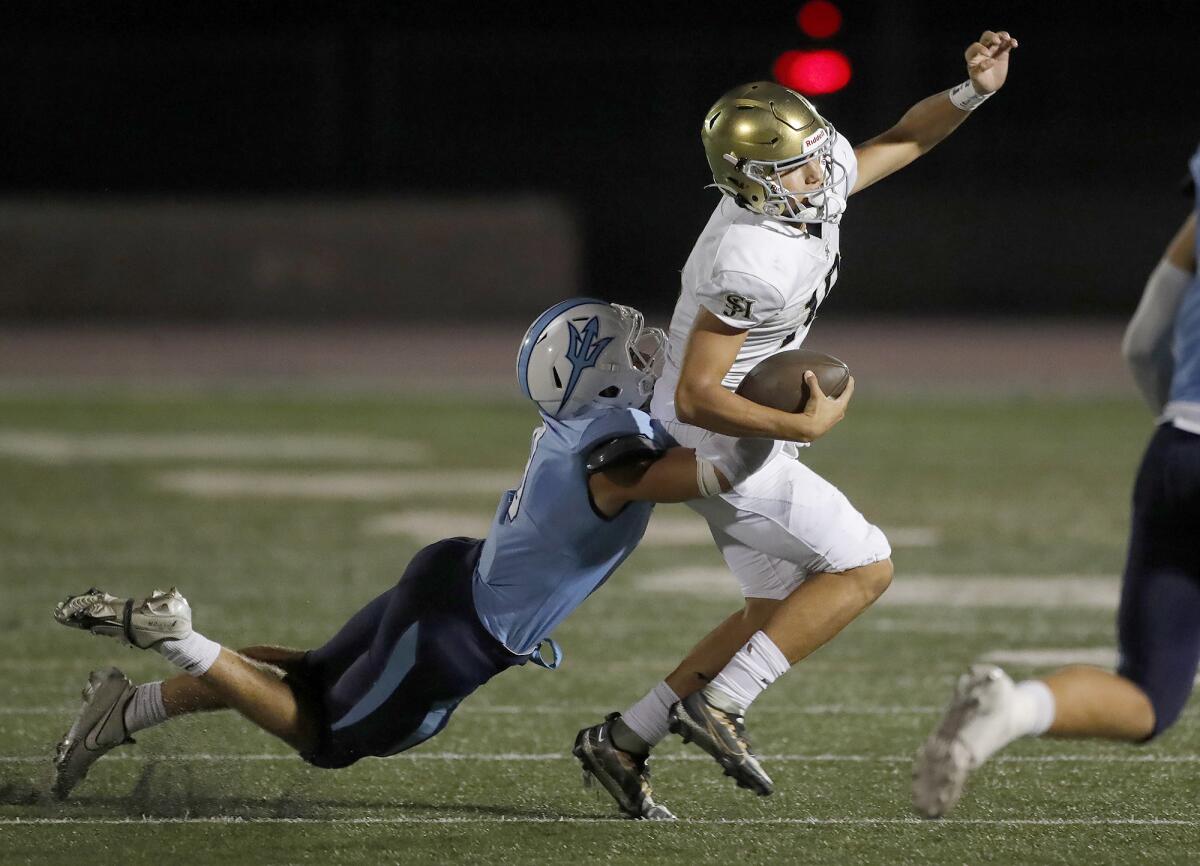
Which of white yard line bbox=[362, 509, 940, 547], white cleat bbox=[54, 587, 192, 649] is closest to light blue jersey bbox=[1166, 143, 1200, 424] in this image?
white cleat bbox=[54, 587, 192, 649]

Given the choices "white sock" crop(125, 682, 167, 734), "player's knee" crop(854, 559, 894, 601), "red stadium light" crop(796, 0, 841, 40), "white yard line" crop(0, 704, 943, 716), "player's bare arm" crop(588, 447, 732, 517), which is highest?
"player's bare arm" crop(588, 447, 732, 517)

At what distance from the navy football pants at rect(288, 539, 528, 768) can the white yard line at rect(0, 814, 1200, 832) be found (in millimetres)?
170

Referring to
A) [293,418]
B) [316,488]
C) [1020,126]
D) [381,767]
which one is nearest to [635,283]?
[1020,126]

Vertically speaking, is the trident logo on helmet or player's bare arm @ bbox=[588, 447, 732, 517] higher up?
the trident logo on helmet

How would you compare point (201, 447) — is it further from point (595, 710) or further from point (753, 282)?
point (753, 282)

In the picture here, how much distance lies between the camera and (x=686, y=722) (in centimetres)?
387

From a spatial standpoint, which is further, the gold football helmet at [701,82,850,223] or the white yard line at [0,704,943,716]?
the white yard line at [0,704,943,716]

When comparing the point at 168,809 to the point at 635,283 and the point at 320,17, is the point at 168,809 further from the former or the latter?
the point at 320,17

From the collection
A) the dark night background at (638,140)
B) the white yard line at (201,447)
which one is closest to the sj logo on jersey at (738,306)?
the white yard line at (201,447)

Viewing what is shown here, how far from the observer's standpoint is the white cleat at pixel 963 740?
329 centimetres

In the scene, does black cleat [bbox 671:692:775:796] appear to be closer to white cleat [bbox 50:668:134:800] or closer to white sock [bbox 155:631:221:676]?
white sock [bbox 155:631:221:676]

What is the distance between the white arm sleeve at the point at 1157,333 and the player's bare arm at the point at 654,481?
0.86m

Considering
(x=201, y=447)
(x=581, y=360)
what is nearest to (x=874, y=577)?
(x=581, y=360)

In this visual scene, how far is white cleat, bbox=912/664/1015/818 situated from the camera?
129 inches
